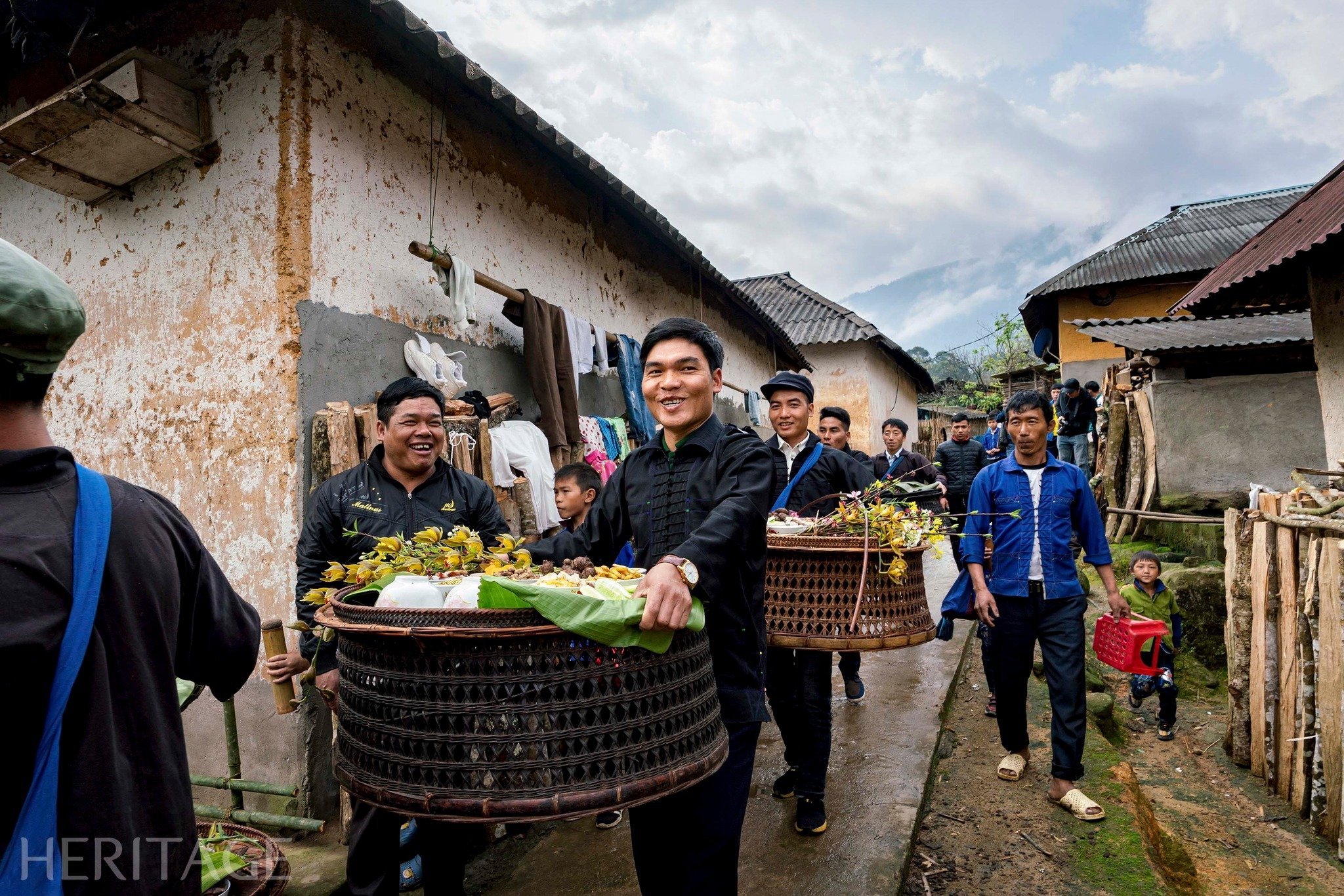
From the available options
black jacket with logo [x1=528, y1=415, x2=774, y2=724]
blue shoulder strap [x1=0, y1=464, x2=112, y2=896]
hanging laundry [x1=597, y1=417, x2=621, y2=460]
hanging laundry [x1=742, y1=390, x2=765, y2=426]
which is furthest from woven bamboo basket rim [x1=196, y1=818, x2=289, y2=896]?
hanging laundry [x1=742, y1=390, x2=765, y2=426]

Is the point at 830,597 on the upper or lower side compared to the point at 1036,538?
lower

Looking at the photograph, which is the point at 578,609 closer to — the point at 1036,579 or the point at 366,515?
the point at 366,515

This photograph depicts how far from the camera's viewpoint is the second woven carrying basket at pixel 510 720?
1494mm

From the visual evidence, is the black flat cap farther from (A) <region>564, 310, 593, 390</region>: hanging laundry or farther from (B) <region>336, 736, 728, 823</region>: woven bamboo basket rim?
(B) <region>336, 736, 728, 823</region>: woven bamboo basket rim

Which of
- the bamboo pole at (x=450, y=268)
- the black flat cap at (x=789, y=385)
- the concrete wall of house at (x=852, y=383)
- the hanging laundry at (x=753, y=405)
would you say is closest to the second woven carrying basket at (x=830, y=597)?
the black flat cap at (x=789, y=385)

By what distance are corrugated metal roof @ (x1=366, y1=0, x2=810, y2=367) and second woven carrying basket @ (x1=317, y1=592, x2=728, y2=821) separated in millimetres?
3359

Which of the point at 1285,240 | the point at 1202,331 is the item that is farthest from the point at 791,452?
the point at 1202,331

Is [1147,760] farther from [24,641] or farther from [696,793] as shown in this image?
[24,641]

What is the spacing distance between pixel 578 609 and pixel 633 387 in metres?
5.41

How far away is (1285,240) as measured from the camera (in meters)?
5.30

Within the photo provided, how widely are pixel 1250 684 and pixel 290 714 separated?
5327mm

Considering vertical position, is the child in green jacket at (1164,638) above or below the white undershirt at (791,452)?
below

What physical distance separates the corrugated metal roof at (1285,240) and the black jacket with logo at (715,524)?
446 cm

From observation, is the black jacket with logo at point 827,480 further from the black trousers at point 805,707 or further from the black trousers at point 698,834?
the black trousers at point 698,834
